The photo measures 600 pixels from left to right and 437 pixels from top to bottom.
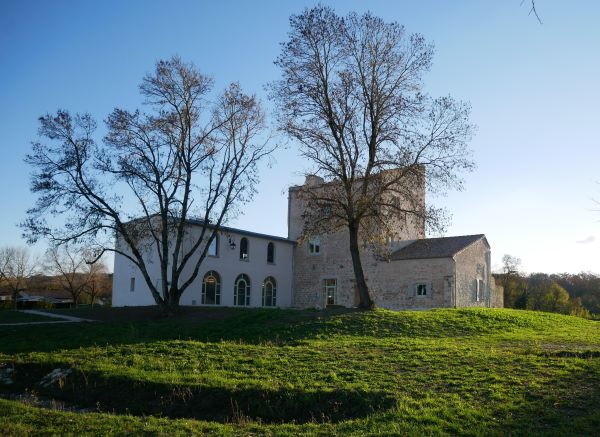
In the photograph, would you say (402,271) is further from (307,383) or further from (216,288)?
(307,383)

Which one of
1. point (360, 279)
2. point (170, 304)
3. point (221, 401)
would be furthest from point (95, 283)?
point (221, 401)

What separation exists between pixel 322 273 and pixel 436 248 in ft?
28.8

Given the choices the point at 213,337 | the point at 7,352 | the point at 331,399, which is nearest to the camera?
the point at 331,399

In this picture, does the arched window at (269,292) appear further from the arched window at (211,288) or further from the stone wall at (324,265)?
the arched window at (211,288)

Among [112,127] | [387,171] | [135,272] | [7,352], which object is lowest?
[7,352]

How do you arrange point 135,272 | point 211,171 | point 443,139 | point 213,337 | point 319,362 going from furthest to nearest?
point 135,272 → point 211,171 → point 443,139 → point 213,337 → point 319,362

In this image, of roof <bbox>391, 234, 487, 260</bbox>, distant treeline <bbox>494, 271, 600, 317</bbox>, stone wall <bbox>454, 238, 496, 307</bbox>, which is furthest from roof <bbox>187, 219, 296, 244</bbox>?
distant treeline <bbox>494, 271, 600, 317</bbox>

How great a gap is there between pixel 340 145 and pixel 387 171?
242 cm

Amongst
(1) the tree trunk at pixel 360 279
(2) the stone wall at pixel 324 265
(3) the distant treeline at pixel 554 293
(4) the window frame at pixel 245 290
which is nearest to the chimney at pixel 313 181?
(2) the stone wall at pixel 324 265

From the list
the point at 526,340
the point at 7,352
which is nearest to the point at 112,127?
the point at 7,352

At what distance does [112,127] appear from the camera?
88.3 feet

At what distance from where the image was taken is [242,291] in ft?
122

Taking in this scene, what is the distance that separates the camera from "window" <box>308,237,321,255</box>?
132ft

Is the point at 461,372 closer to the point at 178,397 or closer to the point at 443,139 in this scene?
the point at 178,397
